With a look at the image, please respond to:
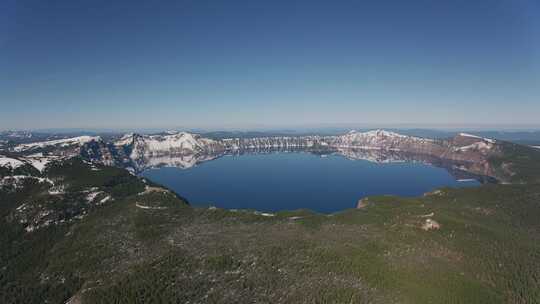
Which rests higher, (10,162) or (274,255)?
(10,162)

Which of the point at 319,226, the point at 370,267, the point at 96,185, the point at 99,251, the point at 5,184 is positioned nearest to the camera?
the point at 370,267

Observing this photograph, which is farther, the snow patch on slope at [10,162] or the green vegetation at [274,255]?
the snow patch on slope at [10,162]

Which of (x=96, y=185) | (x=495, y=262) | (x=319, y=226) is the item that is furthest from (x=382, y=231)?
(x=96, y=185)

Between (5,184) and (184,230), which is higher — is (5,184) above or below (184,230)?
above

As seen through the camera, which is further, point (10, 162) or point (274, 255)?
point (10, 162)

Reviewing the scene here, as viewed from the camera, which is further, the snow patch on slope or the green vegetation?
the snow patch on slope

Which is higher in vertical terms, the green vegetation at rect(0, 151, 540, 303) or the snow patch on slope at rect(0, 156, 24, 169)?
the snow patch on slope at rect(0, 156, 24, 169)

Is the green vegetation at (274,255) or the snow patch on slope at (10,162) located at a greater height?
the snow patch on slope at (10,162)

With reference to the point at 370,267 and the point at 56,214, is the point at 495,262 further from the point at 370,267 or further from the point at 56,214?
the point at 56,214
